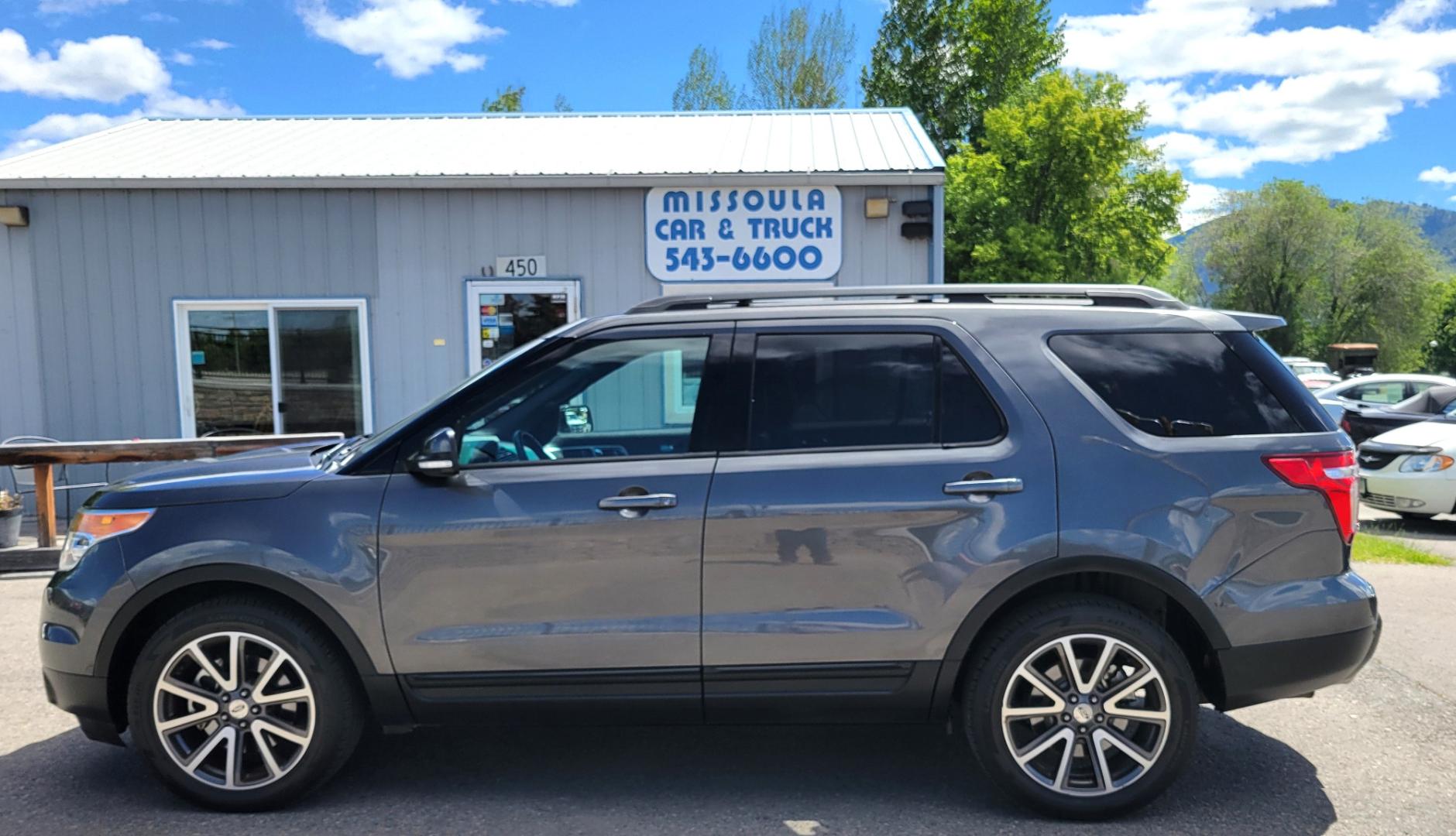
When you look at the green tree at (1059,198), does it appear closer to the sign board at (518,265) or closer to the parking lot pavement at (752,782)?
the sign board at (518,265)

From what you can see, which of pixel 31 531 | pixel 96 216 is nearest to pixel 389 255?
pixel 96 216

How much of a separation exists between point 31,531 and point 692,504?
30.6 ft

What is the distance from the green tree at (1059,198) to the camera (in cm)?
3128

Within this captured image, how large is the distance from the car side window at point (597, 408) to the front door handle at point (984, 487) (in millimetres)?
947

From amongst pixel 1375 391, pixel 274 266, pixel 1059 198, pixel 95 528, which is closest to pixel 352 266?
pixel 274 266

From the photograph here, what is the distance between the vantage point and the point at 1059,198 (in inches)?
1267

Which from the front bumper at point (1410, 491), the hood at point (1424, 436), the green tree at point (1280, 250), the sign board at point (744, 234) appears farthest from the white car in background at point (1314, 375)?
the green tree at point (1280, 250)

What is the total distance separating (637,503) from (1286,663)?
7.58 ft

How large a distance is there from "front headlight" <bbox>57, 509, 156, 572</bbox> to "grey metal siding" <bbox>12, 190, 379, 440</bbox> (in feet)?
24.2

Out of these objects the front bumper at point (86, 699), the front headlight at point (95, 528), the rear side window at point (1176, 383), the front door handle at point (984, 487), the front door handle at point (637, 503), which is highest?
the rear side window at point (1176, 383)

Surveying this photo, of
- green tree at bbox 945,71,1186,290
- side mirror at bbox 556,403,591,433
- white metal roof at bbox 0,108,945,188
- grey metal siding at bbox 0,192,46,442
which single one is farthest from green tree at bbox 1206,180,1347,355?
side mirror at bbox 556,403,591,433

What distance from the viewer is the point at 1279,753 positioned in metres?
4.15

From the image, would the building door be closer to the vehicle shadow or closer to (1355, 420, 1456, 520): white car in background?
the vehicle shadow

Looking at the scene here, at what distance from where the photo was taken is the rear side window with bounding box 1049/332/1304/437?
11.7ft
